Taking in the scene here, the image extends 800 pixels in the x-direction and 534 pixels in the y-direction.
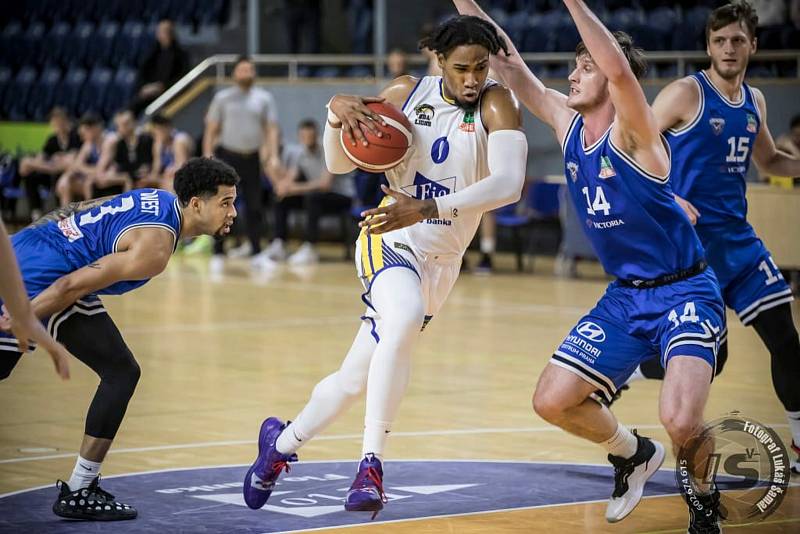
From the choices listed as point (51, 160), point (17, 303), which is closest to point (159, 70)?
point (51, 160)

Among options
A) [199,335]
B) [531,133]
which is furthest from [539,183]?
[199,335]

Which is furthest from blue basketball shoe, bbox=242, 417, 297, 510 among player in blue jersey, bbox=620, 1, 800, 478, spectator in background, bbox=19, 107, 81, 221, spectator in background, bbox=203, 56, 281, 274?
spectator in background, bbox=19, 107, 81, 221

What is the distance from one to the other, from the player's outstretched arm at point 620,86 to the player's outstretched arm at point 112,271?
1.59 metres

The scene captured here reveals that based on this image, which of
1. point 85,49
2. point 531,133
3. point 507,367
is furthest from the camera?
point 85,49

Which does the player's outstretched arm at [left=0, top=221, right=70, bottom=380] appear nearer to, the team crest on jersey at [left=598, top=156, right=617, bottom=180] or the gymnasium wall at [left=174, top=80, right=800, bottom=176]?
the team crest on jersey at [left=598, top=156, right=617, bottom=180]

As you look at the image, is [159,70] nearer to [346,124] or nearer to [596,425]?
[346,124]

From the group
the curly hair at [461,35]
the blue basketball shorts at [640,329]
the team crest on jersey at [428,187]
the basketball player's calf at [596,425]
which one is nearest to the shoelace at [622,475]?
the basketball player's calf at [596,425]

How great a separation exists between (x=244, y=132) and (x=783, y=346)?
402 inches

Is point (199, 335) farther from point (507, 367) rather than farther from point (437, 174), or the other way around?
point (437, 174)

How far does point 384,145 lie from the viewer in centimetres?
506

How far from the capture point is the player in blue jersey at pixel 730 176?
19.1 feet

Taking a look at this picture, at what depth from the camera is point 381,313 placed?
499cm

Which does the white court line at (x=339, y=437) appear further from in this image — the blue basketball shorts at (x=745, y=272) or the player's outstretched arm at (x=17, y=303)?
the player's outstretched arm at (x=17, y=303)

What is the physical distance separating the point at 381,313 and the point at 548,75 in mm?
12083
